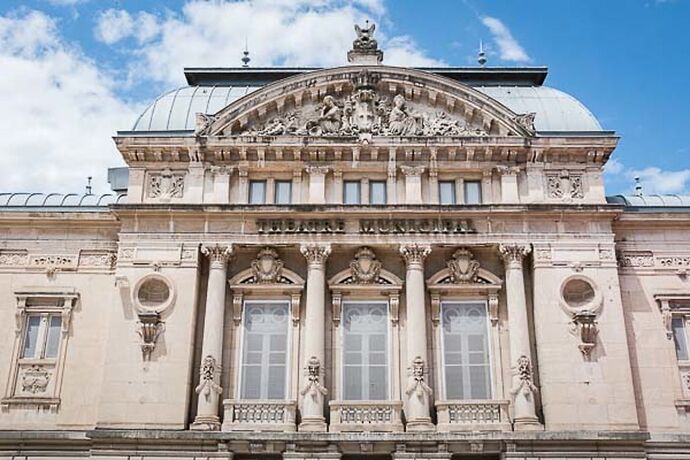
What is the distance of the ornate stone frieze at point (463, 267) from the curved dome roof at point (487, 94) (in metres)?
5.38

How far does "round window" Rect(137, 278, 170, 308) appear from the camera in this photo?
82.7ft

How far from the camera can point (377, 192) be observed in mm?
26828

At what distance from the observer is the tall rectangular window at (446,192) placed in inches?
1047

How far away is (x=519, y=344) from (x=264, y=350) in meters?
7.74

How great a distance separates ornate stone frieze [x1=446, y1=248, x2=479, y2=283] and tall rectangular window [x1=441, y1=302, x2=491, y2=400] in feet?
2.58

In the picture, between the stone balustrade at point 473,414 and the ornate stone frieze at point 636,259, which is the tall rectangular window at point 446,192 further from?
the stone balustrade at point 473,414

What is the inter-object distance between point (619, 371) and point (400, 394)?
649cm

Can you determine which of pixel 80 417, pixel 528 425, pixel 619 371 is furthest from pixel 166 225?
pixel 619 371

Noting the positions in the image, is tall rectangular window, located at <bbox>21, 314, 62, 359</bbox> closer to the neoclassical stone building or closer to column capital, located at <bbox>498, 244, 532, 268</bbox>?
the neoclassical stone building

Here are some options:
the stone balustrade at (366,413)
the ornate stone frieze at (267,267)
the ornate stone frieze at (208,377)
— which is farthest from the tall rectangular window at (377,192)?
the ornate stone frieze at (208,377)

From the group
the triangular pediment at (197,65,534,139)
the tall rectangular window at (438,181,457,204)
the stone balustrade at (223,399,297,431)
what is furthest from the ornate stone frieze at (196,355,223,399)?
the tall rectangular window at (438,181,457,204)

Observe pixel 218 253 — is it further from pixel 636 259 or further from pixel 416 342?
pixel 636 259

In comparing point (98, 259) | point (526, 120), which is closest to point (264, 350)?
point (98, 259)

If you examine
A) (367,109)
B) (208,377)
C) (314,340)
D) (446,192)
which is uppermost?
(367,109)
